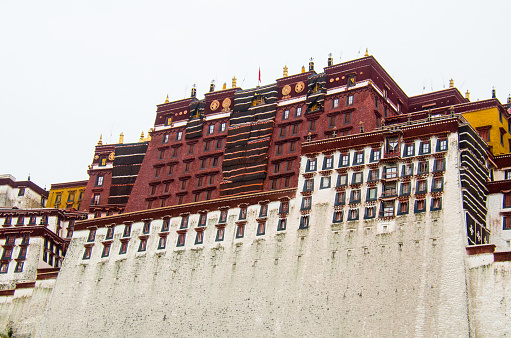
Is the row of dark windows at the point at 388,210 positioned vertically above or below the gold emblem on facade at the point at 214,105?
A: below

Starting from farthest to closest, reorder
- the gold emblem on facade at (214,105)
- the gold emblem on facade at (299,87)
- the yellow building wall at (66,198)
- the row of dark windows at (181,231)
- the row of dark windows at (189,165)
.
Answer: the yellow building wall at (66,198) → the gold emblem on facade at (214,105) → the row of dark windows at (189,165) → the gold emblem on facade at (299,87) → the row of dark windows at (181,231)

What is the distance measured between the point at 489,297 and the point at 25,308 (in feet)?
220

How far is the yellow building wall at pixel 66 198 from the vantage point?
139 meters

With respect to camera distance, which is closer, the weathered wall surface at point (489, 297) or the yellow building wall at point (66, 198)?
the weathered wall surface at point (489, 297)

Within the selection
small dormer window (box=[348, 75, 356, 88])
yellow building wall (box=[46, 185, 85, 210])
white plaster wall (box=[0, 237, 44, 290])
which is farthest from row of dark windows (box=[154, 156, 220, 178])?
yellow building wall (box=[46, 185, 85, 210])

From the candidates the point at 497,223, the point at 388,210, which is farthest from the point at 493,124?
the point at 388,210

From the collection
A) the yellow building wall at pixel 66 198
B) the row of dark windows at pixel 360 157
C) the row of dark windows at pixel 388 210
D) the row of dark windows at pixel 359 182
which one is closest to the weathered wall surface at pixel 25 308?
the yellow building wall at pixel 66 198

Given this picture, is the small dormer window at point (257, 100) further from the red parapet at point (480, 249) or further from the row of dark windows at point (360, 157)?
the red parapet at point (480, 249)

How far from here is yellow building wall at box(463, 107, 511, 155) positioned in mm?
101312

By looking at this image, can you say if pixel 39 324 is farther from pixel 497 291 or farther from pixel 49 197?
pixel 497 291

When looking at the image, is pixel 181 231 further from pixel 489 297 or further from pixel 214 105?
pixel 489 297

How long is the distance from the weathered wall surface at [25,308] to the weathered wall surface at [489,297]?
6273 centimetres

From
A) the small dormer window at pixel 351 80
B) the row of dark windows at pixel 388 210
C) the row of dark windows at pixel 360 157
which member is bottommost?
the row of dark windows at pixel 388 210

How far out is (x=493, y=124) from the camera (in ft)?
335
